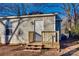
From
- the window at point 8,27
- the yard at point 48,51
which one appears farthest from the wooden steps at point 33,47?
the window at point 8,27

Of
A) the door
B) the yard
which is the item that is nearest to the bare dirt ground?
the yard

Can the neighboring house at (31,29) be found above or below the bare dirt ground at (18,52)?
above

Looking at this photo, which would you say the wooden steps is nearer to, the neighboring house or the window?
the neighboring house

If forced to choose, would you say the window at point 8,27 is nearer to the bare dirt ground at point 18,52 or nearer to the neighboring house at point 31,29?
the neighboring house at point 31,29

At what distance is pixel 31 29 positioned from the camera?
87.7 inches

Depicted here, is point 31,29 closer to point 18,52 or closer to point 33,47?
point 33,47

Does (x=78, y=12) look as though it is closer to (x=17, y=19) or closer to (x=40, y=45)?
(x=40, y=45)

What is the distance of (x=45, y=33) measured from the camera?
87.7 inches

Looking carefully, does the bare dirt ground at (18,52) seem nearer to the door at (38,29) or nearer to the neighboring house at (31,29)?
the neighboring house at (31,29)

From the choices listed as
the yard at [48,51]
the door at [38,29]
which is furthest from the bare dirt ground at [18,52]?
the door at [38,29]

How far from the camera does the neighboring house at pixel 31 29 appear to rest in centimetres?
221

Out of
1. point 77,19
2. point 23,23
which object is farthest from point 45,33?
point 77,19

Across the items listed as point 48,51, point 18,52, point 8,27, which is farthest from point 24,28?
point 48,51

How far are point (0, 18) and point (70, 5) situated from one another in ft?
3.09
